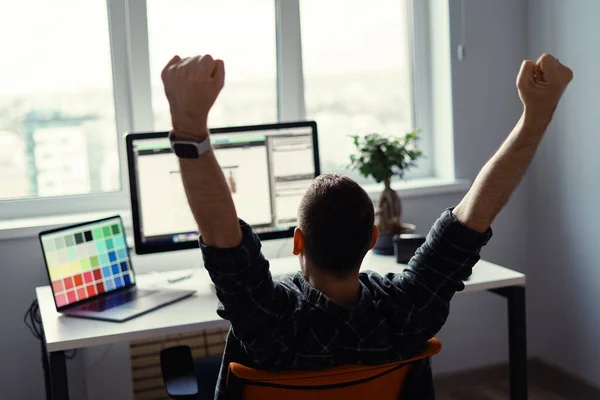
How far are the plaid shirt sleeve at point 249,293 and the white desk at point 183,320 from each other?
79 cm

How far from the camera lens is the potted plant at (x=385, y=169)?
8.59ft

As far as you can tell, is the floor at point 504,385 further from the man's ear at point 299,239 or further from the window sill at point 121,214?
the man's ear at point 299,239

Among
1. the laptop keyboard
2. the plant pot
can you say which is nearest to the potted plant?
the plant pot

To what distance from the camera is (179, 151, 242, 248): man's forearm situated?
3.42 feet

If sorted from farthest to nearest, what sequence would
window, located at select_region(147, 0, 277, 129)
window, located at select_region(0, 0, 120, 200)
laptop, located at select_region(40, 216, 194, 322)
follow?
window, located at select_region(147, 0, 277, 129) < window, located at select_region(0, 0, 120, 200) < laptop, located at select_region(40, 216, 194, 322)

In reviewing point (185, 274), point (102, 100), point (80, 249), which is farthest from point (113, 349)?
point (102, 100)

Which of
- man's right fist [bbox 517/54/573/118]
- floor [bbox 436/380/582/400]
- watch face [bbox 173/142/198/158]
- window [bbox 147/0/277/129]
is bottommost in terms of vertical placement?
floor [bbox 436/380/582/400]

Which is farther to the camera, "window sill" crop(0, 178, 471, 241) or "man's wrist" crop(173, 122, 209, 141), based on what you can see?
"window sill" crop(0, 178, 471, 241)

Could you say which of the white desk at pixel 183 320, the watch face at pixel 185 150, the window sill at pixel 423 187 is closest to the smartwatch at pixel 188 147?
the watch face at pixel 185 150

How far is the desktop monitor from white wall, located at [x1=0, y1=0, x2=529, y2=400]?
23.9 inches

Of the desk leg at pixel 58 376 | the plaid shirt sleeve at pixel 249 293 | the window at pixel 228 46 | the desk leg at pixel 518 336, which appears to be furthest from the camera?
the window at pixel 228 46

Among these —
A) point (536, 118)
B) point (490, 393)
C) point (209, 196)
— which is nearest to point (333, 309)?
point (209, 196)

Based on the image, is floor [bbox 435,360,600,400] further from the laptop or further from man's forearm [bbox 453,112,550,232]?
man's forearm [bbox 453,112,550,232]

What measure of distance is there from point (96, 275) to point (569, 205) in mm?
1795
